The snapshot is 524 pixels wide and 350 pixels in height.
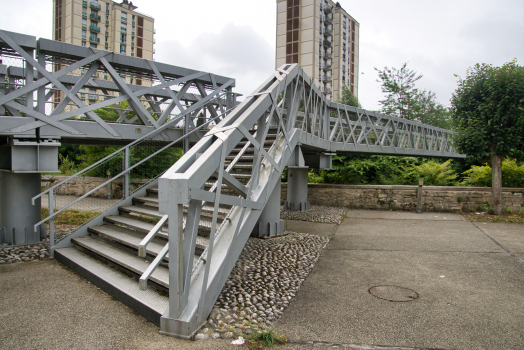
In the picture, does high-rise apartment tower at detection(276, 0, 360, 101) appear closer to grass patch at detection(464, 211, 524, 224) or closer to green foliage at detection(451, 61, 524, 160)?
green foliage at detection(451, 61, 524, 160)

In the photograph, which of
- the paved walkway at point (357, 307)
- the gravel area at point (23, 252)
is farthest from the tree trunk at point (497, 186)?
the gravel area at point (23, 252)

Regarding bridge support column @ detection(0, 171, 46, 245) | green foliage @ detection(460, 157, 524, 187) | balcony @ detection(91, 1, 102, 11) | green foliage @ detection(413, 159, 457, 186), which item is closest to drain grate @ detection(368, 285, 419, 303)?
bridge support column @ detection(0, 171, 46, 245)

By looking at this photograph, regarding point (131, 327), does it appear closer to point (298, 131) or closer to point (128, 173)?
point (128, 173)

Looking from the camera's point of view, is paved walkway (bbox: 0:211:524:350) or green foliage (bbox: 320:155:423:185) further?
green foliage (bbox: 320:155:423:185)

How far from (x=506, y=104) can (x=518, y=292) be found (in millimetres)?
8411

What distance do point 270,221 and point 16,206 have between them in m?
4.91

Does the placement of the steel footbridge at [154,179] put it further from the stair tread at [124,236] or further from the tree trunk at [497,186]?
the tree trunk at [497,186]

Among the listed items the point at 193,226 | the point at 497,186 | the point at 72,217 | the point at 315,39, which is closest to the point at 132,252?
the point at 193,226

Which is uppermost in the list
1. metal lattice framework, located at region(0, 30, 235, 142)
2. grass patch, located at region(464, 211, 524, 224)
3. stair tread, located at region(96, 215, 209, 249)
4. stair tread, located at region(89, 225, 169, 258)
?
metal lattice framework, located at region(0, 30, 235, 142)

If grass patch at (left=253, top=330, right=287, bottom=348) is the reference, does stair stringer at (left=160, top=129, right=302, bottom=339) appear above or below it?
above

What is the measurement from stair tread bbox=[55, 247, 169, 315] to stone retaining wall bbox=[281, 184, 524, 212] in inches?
398

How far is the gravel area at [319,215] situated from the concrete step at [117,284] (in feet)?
22.1

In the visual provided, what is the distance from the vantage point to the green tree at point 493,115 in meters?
10.7

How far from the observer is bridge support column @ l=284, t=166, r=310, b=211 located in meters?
12.5
